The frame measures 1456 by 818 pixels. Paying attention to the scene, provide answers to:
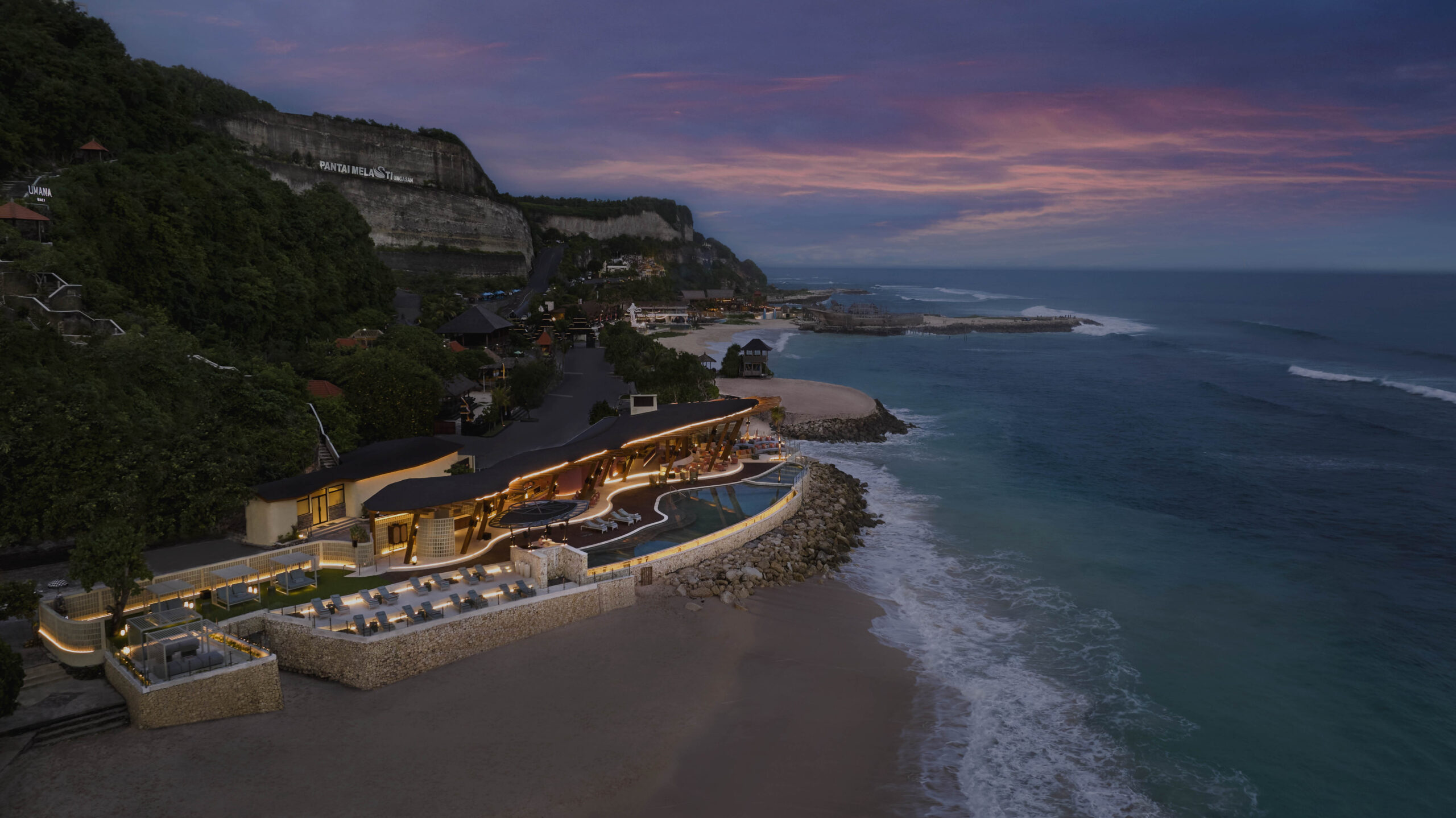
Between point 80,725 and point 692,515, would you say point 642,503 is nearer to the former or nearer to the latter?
point 692,515

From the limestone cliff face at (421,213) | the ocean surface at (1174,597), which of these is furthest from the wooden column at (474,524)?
the limestone cliff face at (421,213)

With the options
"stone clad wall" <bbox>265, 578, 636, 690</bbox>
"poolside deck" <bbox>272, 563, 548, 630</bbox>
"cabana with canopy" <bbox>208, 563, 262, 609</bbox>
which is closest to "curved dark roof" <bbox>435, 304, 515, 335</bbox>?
"poolside deck" <bbox>272, 563, 548, 630</bbox>

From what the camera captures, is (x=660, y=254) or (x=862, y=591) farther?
(x=660, y=254)

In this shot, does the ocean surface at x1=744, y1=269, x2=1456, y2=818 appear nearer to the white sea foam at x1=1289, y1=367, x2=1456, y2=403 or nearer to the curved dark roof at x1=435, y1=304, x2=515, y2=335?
the white sea foam at x1=1289, y1=367, x2=1456, y2=403

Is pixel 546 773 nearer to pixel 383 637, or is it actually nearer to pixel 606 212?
pixel 383 637

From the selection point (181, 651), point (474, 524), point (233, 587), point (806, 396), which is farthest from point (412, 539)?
point (806, 396)

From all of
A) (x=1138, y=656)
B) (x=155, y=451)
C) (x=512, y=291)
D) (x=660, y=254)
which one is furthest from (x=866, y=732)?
(x=660, y=254)
